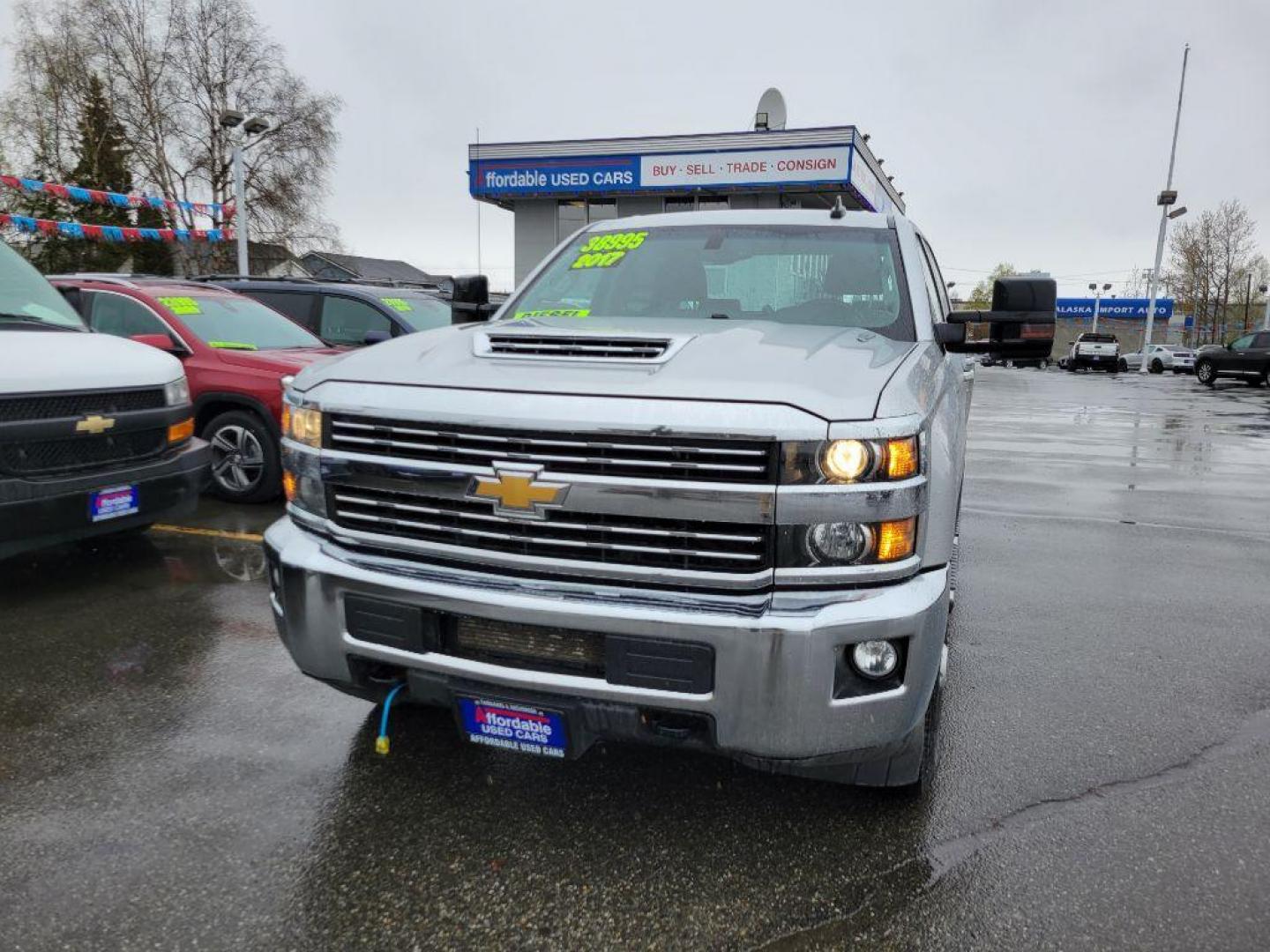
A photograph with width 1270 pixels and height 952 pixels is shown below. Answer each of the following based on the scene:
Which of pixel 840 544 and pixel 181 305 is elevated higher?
pixel 181 305

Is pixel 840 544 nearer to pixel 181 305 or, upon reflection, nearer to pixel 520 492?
pixel 520 492

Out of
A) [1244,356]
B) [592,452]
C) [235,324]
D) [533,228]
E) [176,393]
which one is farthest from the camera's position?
[533,228]

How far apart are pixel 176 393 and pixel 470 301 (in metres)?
2.19

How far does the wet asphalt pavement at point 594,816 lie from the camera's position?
87.0 inches

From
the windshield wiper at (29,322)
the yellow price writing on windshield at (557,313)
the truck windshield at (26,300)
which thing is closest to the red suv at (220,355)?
the truck windshield at (26,300)

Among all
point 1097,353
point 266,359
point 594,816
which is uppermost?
point 266,359

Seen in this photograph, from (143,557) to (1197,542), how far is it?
23.5ft

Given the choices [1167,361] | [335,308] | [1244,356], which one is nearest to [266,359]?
[335,308]

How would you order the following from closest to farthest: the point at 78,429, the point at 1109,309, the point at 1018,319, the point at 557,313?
the point at 1018,319 < the point at 557,313 < the point at 78,429 < the point at 1109,309

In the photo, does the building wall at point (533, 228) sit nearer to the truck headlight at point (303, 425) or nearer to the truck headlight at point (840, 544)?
the truck headlight at point (303, 425)

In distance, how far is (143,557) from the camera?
536 cm

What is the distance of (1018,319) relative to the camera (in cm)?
336

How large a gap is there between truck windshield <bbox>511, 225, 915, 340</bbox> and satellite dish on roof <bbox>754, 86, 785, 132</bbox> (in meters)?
24.7

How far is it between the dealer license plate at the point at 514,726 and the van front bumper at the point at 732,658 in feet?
0.13
